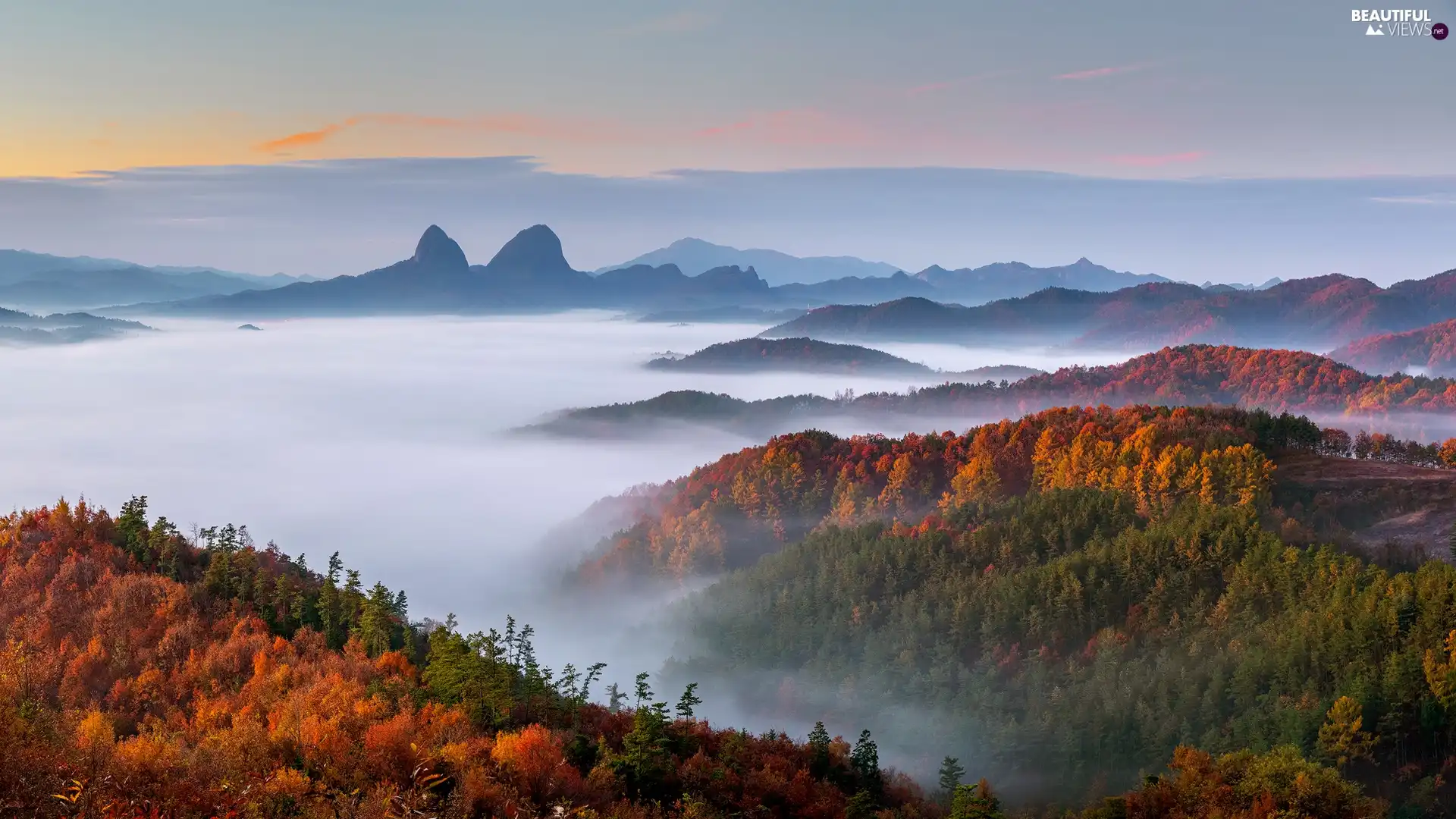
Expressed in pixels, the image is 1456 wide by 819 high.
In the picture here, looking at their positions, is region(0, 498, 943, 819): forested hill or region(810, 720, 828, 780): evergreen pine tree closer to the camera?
region(0, 498, 943, 819): forested hill

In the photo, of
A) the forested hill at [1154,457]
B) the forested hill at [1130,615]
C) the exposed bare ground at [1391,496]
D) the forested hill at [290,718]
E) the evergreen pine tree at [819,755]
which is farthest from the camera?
the forested hill at [1154,457]

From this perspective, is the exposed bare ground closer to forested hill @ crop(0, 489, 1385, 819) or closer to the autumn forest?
the autumn forest

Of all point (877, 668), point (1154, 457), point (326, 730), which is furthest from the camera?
point (1154, 457)

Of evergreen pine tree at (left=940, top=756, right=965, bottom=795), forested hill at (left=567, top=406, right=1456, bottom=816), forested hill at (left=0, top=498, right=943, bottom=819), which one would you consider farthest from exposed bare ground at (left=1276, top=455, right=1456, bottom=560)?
forested hill at (left=0, top=498, right=943, bottom=819)

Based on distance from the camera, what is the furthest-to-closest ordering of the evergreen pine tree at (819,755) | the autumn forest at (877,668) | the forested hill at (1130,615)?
the forested hill at (1130,615) → the evergreen pine tree at (819,755) → the autumn forest at (877,668)

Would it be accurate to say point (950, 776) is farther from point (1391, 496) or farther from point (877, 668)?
point (1391, 496)

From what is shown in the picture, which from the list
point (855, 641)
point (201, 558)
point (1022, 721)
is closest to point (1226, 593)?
point (1022, 721)

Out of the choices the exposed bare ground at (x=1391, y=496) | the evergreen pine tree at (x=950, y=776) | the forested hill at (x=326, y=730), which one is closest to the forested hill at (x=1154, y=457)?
the exposed bare ground at (x=1391, y=496)

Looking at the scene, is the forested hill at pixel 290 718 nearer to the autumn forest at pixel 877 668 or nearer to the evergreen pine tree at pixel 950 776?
the autumn forest at pixel 877 668

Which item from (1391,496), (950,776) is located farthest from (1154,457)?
(950,776)
